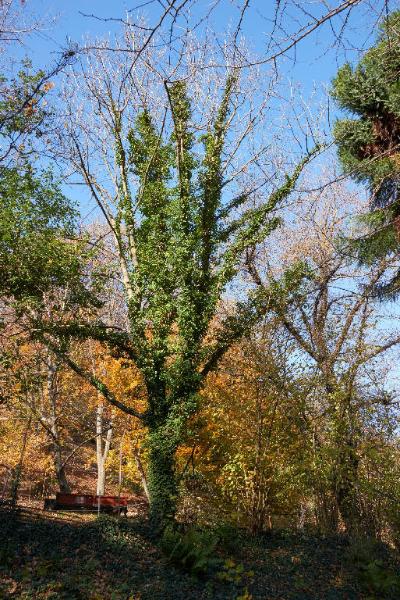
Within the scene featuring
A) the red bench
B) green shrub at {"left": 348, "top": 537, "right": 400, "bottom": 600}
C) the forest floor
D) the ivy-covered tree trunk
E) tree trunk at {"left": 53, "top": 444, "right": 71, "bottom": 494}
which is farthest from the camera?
tree trunk at {"left": 53, "top": 444, "right": 71, "bottom": 494}

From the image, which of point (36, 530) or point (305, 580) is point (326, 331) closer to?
point (305, 580)

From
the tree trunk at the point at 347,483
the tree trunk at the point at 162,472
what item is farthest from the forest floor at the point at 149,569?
the tree trunk at the point at 162,472

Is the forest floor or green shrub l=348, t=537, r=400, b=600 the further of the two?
Result: green shrub l=348, t=537, r=400, b=600

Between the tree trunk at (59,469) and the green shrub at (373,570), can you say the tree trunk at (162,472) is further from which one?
the tree trunk at (59,469)

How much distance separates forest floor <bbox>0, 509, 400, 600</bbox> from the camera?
520cm

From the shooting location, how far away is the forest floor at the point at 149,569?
17.1ft

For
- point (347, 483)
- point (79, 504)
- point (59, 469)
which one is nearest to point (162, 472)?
point (347, 483)

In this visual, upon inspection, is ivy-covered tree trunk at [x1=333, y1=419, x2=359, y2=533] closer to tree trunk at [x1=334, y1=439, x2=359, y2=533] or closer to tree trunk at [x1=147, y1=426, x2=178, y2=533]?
tree trunk at [x1=334, y1=439, x2=359, y2=533]

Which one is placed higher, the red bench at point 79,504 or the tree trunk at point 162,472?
the tree trunk at point 162,472

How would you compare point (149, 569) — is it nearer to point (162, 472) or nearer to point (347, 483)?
point (162, 472)

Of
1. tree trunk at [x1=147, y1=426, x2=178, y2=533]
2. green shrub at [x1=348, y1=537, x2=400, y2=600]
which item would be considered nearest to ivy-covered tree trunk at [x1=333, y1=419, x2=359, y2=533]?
green shrub at [x1=348, y1=537, x2=400, y2=600]

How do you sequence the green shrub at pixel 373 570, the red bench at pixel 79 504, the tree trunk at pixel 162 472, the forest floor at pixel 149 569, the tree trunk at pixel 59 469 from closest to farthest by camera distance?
the forest floor at pixel 149 569 → the green shrub at pixel 373 570 → the tree trunk at pixel 162 472 → the red bench at pixel 79 504 → the tree trunk at pixel 59 469

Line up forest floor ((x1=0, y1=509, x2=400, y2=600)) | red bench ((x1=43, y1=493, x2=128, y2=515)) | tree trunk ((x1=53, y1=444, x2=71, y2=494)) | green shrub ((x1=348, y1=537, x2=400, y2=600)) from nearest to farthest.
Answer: forest floor ((x1=0, y1=509, x2=400, y2=600))
green shrub ((x1=348, y1=537, x2=400, y2=600))
red bench ((x1=43, y1=493, x2=128, y2=515))
tree trunk ((x1=53, y1=444, x2=71, y2=494))

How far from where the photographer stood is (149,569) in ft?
21.1
